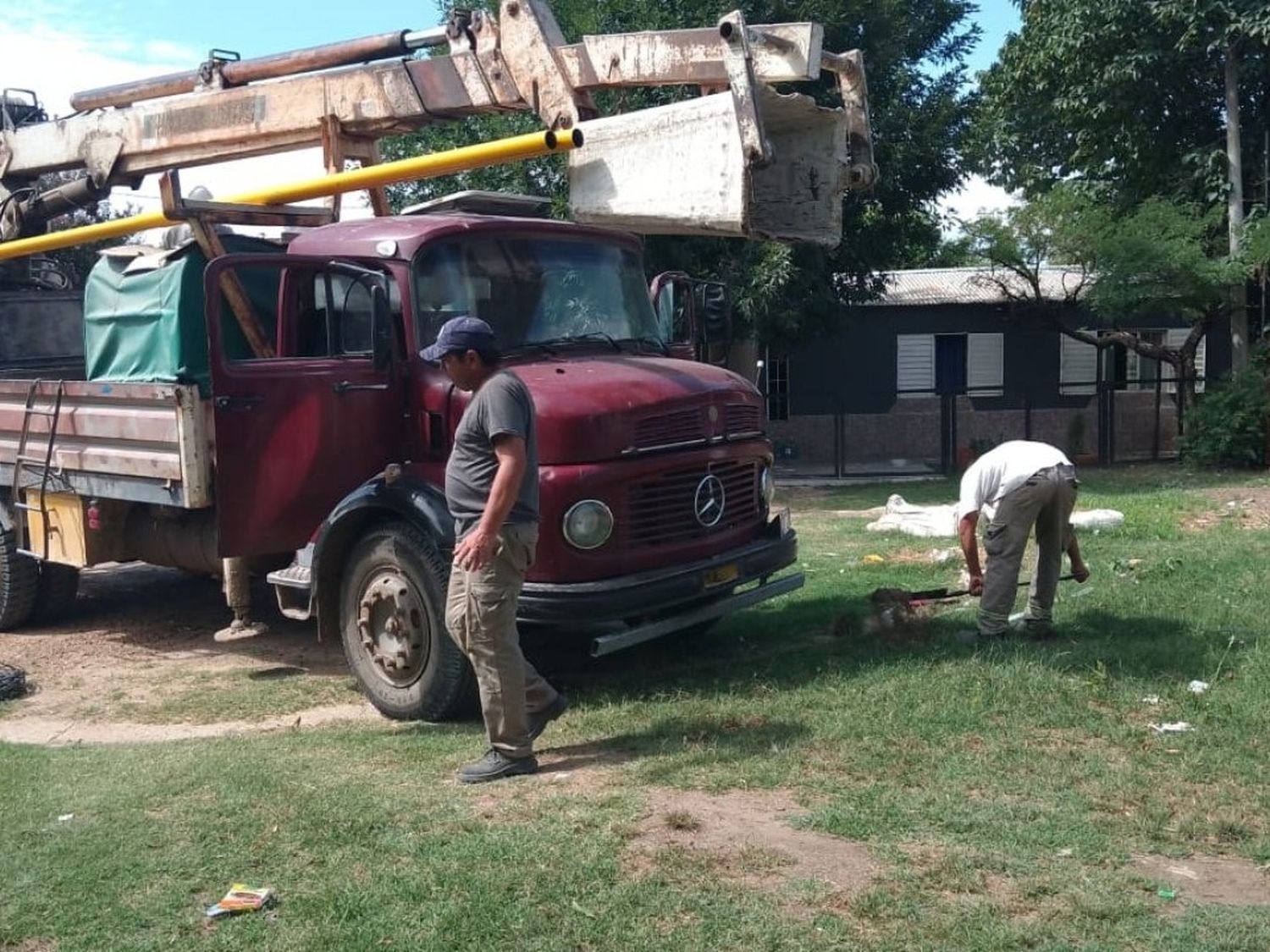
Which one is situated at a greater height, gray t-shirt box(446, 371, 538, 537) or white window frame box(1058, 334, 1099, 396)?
white window frame box(1058, 334, 1099, 396)

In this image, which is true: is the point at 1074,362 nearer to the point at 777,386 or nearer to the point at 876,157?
the point at 777,386

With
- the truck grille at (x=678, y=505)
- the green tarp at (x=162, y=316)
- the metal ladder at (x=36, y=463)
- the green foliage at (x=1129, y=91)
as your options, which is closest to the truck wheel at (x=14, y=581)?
the metal ladder at (x=36, y=463)

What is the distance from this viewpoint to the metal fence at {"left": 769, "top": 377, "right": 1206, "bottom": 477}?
2247cm

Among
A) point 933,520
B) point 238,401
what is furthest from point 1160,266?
point 238,401

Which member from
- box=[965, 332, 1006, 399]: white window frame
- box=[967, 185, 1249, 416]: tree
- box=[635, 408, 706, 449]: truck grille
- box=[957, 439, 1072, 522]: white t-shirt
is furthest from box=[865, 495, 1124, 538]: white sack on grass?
box=[965, 332, 1006, 399]: white window frame

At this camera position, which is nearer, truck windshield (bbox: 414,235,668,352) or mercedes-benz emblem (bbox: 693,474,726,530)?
mercedes-benz emblem (bbox: 693,474,726,530)

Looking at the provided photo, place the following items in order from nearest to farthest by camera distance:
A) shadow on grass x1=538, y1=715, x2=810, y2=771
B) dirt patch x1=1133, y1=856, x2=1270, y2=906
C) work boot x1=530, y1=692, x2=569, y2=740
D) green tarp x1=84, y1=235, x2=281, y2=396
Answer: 1. dirt patch x1=1133, y1=856, x2=1270, y2=906
2. shadow on grass x1=538, y1=715, x2=810, y2=771
3. work boot x1=530, y1=692, x2=569, y2=740
4. green tarp x1=84, y1=235, x2=281, y2=396

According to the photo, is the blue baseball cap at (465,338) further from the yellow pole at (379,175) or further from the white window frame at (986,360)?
the white window frame at (986,360)

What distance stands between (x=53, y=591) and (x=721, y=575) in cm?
569

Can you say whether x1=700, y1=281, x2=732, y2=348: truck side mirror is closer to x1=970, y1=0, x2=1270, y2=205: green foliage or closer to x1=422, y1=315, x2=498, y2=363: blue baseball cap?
x1=422, y1=315, x2=498, y2=363: blue baseball cap

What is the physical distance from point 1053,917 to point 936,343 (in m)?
24.0

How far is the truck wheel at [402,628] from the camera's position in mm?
6453

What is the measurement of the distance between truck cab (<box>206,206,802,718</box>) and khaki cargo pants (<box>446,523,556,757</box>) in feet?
2.02

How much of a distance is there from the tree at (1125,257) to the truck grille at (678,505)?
14660 mm
